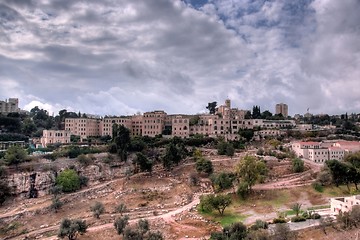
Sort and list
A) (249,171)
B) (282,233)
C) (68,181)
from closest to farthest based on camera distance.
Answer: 1. (282,233)
2. (249,171)
3. (68,181)

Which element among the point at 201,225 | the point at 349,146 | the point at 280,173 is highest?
the point at 349,146

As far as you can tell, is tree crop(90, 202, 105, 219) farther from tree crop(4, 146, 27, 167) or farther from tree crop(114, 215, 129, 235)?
tree crop(4, 146, 27, 167)

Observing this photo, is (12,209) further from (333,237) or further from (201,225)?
(333,237)

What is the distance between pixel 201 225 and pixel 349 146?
44.8 metres

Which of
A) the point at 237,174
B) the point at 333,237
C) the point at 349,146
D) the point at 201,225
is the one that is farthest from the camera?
the point at 349,146

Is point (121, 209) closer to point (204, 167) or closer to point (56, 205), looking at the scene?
point (56, 205)

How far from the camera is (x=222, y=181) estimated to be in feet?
181

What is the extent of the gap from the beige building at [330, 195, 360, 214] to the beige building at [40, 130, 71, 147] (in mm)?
64303

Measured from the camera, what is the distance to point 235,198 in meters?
53.4

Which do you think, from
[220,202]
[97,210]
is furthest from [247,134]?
[97,210]

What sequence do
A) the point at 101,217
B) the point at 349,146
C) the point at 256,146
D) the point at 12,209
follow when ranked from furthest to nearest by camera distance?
the point at 256,146 < the point at 349,146 < the point at 12,209 < the point at 101,217

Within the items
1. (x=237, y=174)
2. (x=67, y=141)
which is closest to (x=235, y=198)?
(x=237, y=174)

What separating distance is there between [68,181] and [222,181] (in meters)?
26.0

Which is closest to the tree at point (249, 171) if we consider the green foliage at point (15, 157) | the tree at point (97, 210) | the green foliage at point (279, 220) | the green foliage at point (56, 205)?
the green foliage at point (279, 220)
